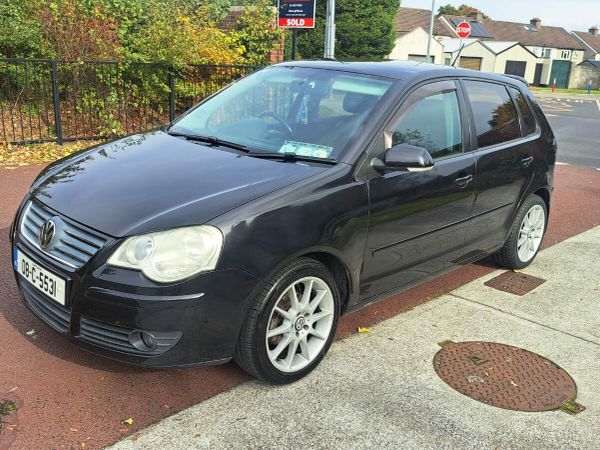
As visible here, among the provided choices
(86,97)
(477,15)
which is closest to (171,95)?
(86,97)

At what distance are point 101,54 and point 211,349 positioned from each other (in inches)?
368

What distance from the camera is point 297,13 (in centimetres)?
1126

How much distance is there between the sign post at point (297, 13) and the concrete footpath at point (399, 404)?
8093mm

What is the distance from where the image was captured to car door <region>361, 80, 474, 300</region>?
3582 mm

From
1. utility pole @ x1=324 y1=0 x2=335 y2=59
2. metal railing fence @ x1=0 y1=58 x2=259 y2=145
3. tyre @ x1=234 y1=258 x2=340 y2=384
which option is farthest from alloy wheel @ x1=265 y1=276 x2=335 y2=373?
utility pole @ x1=324 y1=0 x2=335 y2=59

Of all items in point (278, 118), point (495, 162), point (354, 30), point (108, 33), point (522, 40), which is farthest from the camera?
point (522, 40)

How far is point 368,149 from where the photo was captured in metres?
3.49

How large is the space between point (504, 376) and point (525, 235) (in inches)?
83.6

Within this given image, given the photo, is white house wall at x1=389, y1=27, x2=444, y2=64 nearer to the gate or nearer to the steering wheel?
the gate

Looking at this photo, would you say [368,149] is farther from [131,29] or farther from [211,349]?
[131,29]

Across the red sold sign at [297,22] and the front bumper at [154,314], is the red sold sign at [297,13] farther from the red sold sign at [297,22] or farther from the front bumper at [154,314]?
the front bumper at [154,314]

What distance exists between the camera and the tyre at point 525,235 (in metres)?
5.12

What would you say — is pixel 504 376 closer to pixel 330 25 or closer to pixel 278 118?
pixel 278 118

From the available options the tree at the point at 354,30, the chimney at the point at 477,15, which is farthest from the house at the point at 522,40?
the tree at the point at 354,30
